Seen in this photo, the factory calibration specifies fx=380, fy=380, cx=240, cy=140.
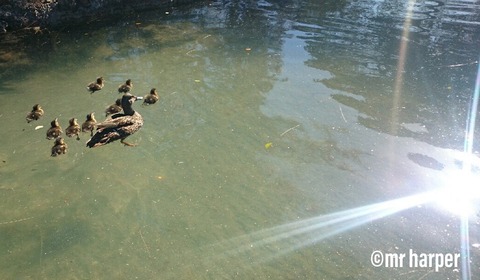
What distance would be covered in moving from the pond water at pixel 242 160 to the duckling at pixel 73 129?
0.16 m

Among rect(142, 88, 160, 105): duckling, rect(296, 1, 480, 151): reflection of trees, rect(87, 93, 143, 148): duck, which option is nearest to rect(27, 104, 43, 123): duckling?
rect(87, 93, 143, 148): duck

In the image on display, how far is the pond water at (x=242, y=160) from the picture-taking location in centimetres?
395

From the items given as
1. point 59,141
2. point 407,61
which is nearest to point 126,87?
point 59,141

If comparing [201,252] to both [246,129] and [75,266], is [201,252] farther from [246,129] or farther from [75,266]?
[246,129]

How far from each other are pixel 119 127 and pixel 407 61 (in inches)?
237

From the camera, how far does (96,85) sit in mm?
6594

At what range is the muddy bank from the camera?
368 inches

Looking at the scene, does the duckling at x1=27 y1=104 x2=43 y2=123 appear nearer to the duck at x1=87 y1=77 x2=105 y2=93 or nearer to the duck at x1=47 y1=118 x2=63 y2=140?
the duck at x1=47 y1=118 x2=63 y2=140

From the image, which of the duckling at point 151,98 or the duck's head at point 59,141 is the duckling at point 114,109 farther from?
the duck's head at point 59,141

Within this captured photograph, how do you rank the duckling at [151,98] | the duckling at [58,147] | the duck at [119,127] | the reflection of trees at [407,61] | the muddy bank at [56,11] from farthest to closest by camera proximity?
the muddy bank at [56,11] < the duckling at [151,98] < the reflection of trees at [407,61] < the duck at [119,127] < the duckling at [58,147]

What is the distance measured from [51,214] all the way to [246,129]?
9.48 ft

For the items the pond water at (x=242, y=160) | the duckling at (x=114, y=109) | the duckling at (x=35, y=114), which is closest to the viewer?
the pond water at (x=242, y=160)

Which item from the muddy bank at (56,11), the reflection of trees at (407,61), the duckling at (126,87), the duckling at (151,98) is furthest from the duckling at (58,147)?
the muddy bank at (56,11)

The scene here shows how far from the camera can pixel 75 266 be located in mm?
3795
